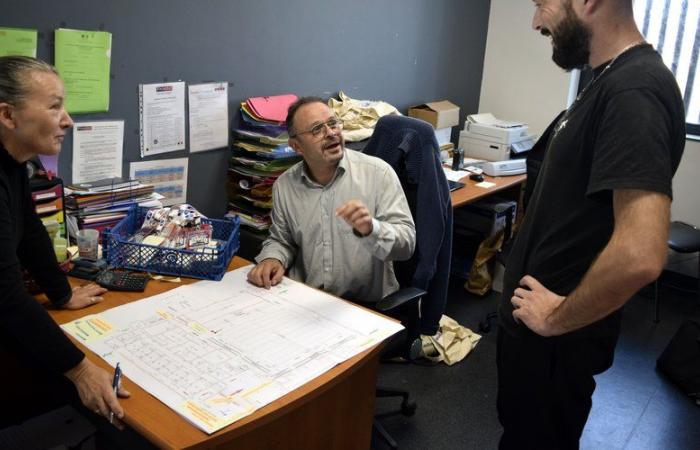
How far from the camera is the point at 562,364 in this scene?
1.31 m

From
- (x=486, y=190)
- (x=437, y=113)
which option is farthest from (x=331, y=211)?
(x=437, y=113)

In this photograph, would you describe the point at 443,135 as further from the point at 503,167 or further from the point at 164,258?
the point at 164,258

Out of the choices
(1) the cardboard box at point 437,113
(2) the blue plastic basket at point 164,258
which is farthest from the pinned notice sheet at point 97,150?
(1) the cardboard box at point 437,113

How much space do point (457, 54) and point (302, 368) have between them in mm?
3179

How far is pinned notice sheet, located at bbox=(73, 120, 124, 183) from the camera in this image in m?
2.02

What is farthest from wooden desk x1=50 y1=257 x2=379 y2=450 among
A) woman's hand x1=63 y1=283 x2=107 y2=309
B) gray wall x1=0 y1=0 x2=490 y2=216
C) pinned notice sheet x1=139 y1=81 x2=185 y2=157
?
gray wall x1=0 y1=0 x2=490 y2=216

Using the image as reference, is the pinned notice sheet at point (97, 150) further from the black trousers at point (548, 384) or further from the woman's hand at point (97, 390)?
the black trousers at point (548, 384)

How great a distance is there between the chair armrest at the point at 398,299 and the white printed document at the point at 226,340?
226mm

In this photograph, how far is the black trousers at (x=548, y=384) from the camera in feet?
4.27

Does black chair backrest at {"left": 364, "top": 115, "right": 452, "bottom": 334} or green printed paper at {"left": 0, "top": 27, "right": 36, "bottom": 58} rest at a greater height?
green printed paper at {"left": 0, "top": 27, "right": 36, "bottom": 58}

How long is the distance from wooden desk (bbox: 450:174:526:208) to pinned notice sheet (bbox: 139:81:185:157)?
1.36 m

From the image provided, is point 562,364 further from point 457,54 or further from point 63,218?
point 457,54

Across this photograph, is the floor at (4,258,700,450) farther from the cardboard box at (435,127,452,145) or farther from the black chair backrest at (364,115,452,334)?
the cardboard box at (435,127,452,145)

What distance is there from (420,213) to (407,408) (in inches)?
33.9
